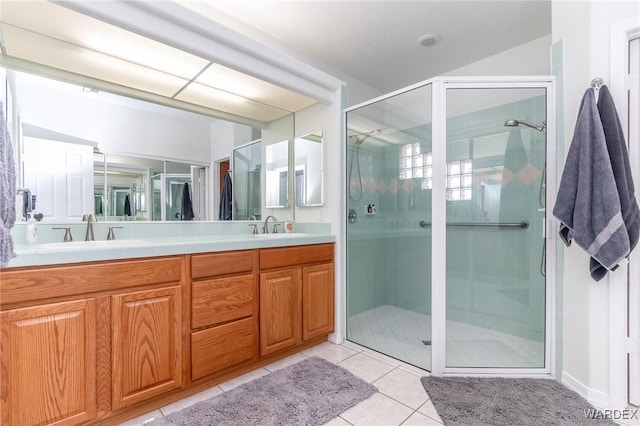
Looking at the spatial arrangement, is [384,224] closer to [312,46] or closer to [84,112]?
[312,46]

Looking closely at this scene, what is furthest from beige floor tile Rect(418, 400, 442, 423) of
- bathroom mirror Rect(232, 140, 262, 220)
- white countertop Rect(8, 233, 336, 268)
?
bathroom mirror Rect(232, 140, 262, 220)

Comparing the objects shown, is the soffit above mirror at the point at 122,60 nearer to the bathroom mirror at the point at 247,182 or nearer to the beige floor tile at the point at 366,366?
the bathroom mirror at the point at 247,182

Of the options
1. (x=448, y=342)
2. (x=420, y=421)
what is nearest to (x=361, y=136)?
(x=448, y=342)

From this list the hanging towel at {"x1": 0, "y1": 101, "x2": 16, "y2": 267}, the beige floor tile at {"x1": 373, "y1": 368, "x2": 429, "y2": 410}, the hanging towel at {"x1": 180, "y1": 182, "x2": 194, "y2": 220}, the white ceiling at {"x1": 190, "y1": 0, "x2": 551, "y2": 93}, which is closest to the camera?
the hanging towel at {"x1": 0, "y1": 101, "x2": 16, "y2": 267}

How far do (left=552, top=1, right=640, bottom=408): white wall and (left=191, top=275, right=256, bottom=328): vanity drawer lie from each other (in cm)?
200

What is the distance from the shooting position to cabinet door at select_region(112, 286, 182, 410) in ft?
4.67

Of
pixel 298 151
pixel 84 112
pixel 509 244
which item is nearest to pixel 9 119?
pixel 84 112

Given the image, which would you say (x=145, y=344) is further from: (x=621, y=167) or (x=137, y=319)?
(x=621, y=167)

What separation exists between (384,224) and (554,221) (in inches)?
52.5

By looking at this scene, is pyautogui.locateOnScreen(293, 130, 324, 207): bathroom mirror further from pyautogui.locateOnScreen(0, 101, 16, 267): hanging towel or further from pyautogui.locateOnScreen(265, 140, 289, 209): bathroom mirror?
pyautogui.locateOnScreen(0, 101, 16, 267): hanging towel

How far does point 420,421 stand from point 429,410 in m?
0.12

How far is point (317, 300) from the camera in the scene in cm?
237

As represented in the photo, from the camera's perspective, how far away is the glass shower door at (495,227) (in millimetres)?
2078

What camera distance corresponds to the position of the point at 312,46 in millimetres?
2688
